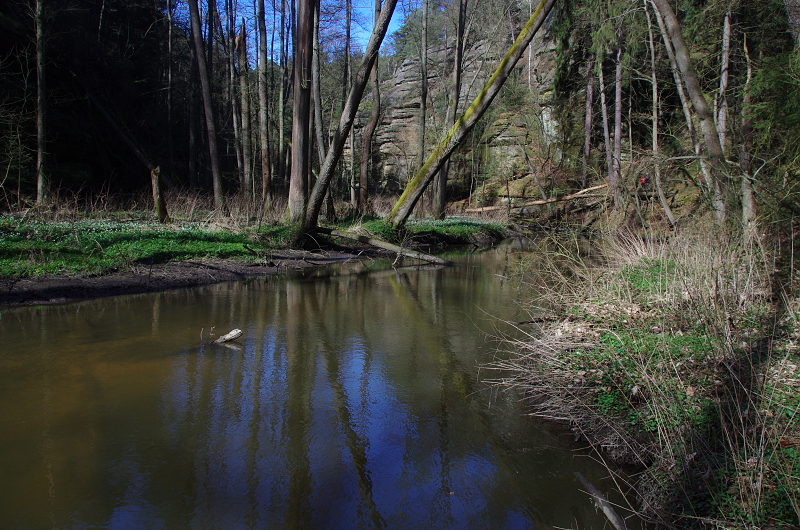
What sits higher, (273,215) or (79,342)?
(273,215)

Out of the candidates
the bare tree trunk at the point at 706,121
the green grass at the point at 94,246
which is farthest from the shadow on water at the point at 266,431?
the bare tree trunk at the point at 706,121

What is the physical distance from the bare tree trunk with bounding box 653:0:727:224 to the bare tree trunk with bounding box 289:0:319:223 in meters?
9.13

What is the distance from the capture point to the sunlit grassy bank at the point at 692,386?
290 cm

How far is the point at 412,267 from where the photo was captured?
14.2 m

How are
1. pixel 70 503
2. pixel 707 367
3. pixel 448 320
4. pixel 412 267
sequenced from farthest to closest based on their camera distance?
1. pixel 412 267
2. pixel 448 320
3. pixel 707 367
4. pixel 70 503

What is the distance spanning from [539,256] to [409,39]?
3903 cm

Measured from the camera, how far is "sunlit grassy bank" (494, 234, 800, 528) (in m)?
2.90

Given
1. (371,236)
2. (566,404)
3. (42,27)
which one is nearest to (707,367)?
(566,404)

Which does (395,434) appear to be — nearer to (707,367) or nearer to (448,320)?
(707,367)

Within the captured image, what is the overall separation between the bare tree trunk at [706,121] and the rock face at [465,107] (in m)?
21.5

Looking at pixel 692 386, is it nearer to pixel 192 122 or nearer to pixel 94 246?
pixel 94 246

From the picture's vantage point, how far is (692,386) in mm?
3783

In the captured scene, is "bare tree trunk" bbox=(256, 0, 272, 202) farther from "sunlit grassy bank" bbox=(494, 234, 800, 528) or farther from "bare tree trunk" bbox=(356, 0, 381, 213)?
"sunlit grassy bank" bbox=(494, 234, 800, 528)

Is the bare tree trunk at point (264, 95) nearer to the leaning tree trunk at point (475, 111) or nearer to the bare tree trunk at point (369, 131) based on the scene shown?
the bare tree trunk at point (369, 131)
